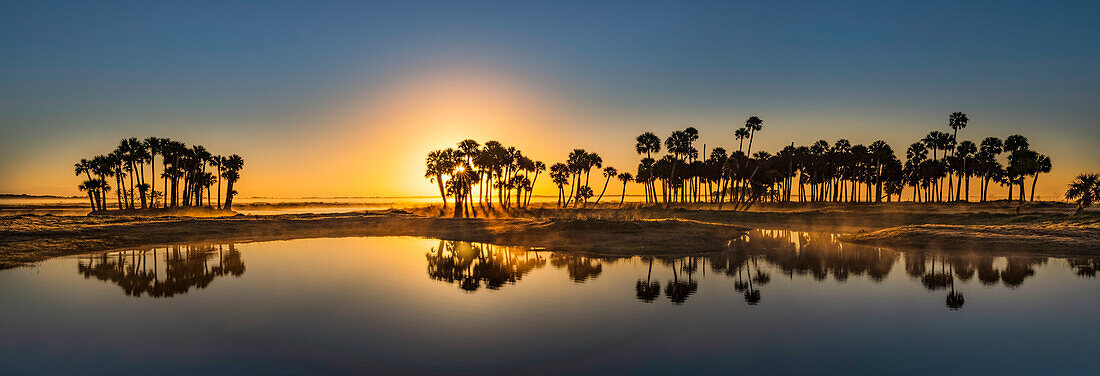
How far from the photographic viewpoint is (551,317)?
1459cm

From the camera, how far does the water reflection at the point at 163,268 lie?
1938 cm

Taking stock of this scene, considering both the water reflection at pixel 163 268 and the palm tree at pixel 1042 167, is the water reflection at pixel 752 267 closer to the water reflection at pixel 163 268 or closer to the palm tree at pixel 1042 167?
the water reflection at pixel 163 268

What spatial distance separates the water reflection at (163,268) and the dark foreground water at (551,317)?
0.66ft

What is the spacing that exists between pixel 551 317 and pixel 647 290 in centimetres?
548

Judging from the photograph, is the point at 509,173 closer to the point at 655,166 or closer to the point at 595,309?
the point at 655,166

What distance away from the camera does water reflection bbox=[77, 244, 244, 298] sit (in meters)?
19.4

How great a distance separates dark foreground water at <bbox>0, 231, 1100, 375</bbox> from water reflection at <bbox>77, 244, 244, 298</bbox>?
0.66 feet

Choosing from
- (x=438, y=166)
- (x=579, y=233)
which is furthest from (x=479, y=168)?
(x=579, y=233)

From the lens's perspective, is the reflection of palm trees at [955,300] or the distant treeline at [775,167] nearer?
the reflection of palm trees at [955,300]

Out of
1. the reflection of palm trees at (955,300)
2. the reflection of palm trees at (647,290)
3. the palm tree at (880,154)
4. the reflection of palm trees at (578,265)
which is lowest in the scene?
the reflection of palm trees at (578,265)

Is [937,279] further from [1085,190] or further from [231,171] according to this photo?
[231,171]

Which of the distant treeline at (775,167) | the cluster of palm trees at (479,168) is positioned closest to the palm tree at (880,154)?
the distant treeline at (775,167)

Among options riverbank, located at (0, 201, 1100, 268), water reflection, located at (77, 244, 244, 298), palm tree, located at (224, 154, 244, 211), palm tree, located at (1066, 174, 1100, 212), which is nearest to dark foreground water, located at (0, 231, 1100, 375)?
water reflection, located at (77, 244, 244, 298)

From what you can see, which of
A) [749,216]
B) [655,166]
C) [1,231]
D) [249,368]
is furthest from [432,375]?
[655,166]
